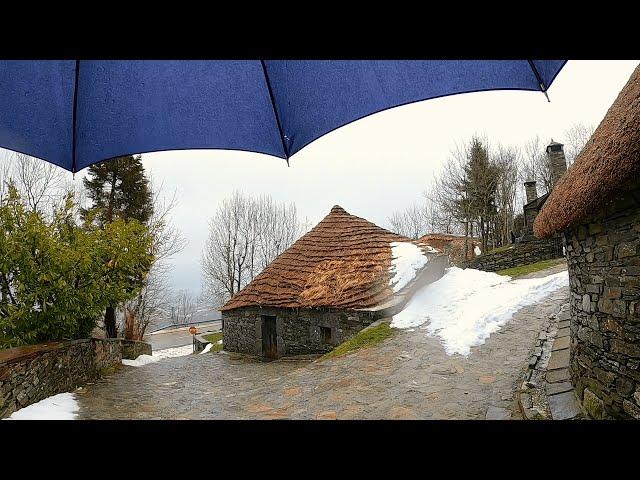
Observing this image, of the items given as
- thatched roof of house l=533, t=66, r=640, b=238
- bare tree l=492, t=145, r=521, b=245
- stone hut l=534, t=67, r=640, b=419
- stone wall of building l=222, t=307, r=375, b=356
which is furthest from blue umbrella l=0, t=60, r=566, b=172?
bare tree l=492, t=145, r=521, b=245

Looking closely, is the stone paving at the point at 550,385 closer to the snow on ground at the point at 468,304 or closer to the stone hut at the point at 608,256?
the stone hut at the point at 608,256

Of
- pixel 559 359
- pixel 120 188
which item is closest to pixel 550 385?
pixel 559 359

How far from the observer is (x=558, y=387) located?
3.47m

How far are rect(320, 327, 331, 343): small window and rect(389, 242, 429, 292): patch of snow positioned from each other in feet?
5.22

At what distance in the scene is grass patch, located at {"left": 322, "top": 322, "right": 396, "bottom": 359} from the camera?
658 centimetres

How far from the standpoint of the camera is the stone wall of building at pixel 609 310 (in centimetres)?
Result: 237

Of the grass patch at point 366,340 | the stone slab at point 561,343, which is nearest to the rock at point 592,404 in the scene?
the stone slab at point 561,343

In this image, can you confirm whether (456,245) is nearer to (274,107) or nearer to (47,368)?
(47,368)

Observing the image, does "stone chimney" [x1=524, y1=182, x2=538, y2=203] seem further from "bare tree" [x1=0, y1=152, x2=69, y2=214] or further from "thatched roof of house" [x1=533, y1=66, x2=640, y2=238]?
"bare tree" [x1=0, y1=152, x2=69, y2=214]

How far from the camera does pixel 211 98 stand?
5.34ft

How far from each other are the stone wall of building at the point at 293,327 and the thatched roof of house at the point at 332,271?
0.18m

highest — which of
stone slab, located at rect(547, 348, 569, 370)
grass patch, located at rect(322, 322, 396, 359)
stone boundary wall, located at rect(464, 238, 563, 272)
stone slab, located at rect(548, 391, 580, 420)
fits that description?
Result: stone boundary wall, located at rect(464, 238, 563, 272)
